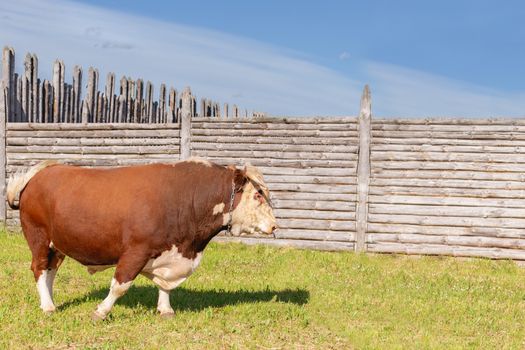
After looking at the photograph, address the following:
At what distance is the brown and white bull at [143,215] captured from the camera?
6617 millimetres

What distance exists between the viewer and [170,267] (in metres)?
6.83

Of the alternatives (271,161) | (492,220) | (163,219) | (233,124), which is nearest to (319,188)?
(271,161)

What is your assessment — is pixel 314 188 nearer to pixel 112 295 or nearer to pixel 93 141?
pixel 93 141

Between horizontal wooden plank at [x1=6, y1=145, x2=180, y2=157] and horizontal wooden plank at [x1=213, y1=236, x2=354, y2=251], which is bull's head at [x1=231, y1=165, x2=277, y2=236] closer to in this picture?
horizontal wooden plank at [x1=213, y1=236, x2=354, y2=251]

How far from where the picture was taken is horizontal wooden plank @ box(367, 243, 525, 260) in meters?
12.3

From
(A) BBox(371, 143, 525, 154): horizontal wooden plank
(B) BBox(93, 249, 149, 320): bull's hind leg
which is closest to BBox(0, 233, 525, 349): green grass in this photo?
(B) BBox(93, 249, 149, 320): bull's hind leg

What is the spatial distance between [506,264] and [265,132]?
518 cm

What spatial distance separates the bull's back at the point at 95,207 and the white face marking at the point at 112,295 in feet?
0.92

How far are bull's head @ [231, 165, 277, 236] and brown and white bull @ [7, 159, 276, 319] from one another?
1cm

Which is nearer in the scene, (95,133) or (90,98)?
(95,133)

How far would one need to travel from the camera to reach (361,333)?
271 inches

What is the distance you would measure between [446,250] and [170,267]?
7.14m

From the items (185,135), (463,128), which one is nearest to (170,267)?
(185,135)

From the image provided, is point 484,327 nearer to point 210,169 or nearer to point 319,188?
point 210,169
